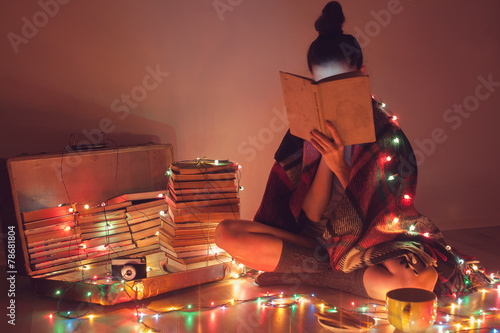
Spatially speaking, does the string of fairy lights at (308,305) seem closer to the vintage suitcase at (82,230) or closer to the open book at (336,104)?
the vintage suitcase at (82,230)

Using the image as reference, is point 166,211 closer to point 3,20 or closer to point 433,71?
point 3,20

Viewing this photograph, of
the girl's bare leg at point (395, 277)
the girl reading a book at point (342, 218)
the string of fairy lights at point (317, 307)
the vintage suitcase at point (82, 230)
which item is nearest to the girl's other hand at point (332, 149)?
the girl reading a book at point (342, 218)

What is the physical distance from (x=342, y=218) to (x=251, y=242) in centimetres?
36

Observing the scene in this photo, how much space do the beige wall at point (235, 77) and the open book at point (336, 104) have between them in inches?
40.6

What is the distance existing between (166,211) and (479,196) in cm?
196

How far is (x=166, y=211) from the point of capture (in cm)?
257

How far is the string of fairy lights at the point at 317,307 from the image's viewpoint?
1.81 meters

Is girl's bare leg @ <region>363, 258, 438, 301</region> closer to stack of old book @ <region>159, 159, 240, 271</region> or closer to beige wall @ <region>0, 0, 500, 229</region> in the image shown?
stack of old book @ <region>159, 159, 240, 271</region>

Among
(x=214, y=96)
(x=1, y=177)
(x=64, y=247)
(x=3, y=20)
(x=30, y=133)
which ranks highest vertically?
(x=3, y=20)

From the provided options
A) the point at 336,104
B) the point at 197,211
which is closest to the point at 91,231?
the point at 197,211

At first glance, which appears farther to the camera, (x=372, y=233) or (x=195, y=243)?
(x=195, y=243)

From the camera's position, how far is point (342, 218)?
6.48 ft

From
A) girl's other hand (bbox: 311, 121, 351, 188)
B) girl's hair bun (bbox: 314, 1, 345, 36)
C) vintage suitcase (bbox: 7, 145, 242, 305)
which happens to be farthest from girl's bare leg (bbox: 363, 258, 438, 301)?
girl's hair bun (bbox: 314, 1, 345, 36)

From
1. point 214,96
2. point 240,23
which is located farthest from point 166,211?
point 240,23
